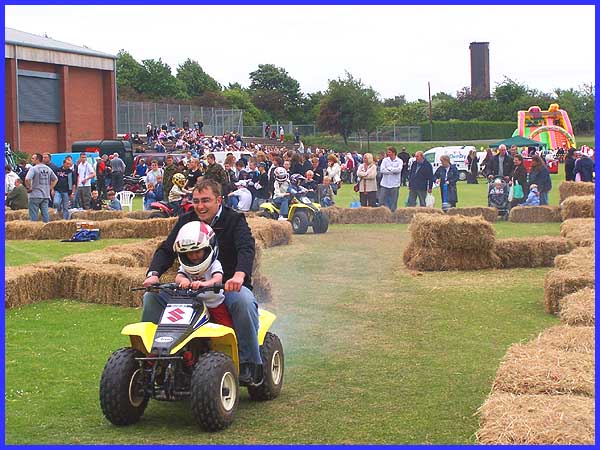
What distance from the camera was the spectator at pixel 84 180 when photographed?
26.0m

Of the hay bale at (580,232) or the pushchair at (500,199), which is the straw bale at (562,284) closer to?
the hay bale at (580,232)

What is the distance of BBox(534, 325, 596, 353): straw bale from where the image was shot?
7.32 m

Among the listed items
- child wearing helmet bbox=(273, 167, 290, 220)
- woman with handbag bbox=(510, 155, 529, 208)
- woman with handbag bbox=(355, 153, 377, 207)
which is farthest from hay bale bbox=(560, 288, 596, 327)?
woman with handbag bbox=(355, 153, 377, 207)

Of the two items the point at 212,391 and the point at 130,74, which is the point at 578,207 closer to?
→ the point at 212,391

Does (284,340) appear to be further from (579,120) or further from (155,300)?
(579,120)

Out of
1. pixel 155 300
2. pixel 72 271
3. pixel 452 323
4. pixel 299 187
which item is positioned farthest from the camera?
pixel 299 187

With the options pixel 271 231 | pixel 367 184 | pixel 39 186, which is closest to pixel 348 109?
pixel 367 184

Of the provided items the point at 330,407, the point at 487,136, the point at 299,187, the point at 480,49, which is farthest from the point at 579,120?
the point at 330,407

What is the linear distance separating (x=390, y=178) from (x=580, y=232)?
397 inches

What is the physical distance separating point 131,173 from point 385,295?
31943mm

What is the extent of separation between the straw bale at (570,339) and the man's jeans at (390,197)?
17638 millimetres

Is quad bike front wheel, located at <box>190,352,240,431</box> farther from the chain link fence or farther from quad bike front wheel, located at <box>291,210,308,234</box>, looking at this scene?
the chain link fence

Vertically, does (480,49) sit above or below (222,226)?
above

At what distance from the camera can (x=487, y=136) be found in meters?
85.8
